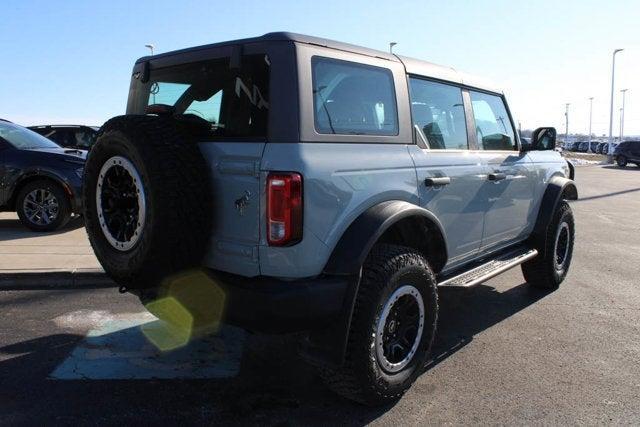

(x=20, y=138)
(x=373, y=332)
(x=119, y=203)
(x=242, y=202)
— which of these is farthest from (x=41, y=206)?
(x=373, y=332)

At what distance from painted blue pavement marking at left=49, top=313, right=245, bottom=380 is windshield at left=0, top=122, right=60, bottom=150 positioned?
191 inches

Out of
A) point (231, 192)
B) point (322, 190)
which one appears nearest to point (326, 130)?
point (322, 190)

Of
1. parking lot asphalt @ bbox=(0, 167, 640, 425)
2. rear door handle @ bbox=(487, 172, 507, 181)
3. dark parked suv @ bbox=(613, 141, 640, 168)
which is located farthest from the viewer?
dark parked suv @ bbox=(613, 141, 640, 168)

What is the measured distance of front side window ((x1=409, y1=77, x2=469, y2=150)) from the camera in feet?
12.3

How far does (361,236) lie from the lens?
2.95m

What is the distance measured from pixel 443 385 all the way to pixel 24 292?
4.17 m

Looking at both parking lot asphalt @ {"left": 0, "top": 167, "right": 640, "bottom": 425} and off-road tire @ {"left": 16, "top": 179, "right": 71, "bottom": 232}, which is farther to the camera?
off-road tire @ {"left": 16, "top": 179, "right": 71, "bottom": 232}

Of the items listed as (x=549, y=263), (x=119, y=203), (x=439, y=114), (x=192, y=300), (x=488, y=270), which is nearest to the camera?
(x=192, y=300)

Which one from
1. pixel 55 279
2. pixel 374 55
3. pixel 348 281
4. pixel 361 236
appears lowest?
pixel 55 279

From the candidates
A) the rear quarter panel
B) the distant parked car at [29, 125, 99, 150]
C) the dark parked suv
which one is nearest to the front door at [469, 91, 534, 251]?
the rear quarter panel

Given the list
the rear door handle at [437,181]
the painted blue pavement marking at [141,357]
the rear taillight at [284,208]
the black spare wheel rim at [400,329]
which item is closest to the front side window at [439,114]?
the rear door handle at [437,181]

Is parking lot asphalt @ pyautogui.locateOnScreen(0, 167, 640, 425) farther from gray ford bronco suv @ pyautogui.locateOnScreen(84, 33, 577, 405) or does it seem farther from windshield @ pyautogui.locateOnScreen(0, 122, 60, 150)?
windshield @ pyautogui.locateOnScreen(0, 122, 60, 150)

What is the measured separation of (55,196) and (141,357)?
4863 millimetres

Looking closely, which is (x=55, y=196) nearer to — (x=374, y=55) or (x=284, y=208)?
(x=374, y=55)
